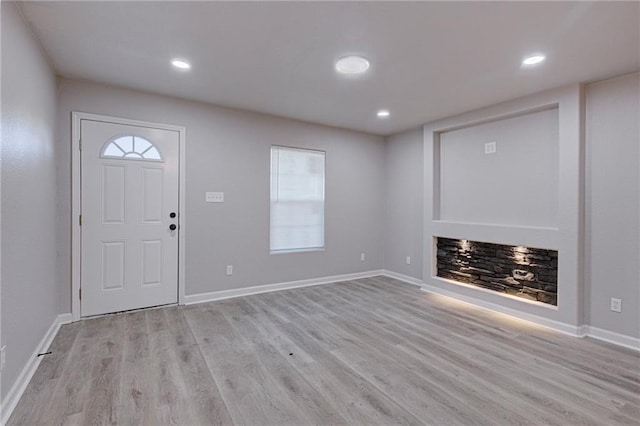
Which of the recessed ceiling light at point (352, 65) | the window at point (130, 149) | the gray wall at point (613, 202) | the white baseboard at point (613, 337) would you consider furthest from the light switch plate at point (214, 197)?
the white baseboard at point (613, 337)

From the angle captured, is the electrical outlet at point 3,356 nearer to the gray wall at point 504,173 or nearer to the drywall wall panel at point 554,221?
the drywall wall panel at point 554,221

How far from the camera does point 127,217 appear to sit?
11.5 feet

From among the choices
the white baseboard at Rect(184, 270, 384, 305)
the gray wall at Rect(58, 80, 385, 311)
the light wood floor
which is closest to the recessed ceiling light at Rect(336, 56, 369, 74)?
the gray wall at Rect(58, 80, 385, 311)

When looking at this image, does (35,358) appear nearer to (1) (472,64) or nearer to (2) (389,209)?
(1) (472,64)

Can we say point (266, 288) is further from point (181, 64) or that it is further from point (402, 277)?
point (181, 64)

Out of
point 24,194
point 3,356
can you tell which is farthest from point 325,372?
point 24,194

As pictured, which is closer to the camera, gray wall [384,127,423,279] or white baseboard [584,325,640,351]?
white baseboard [584,325,640,351]

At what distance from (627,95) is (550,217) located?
1285 mm

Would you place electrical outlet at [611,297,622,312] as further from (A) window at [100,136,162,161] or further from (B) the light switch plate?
(A) window at [100,136,162,161]

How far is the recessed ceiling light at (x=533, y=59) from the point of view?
8.51 feet

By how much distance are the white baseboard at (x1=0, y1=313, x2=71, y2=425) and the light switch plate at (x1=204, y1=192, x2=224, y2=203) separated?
1918 mm

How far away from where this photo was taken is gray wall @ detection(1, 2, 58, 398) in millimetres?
1858

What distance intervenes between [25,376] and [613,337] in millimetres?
4802

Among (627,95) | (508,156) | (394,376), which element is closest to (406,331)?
(394,376)
